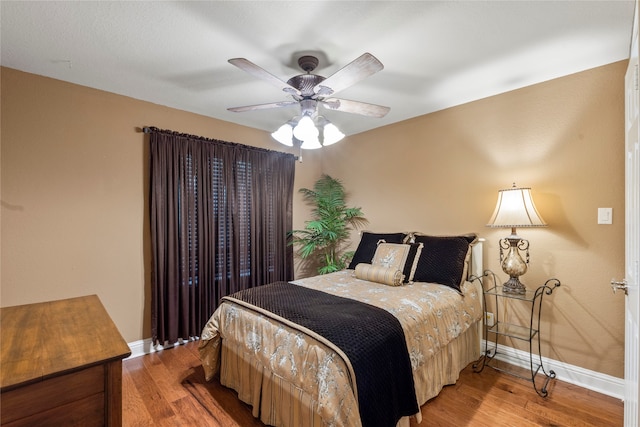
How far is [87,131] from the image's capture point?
8.25 ft

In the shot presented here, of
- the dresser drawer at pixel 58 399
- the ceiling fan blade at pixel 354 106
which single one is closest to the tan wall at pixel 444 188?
the ceiling fan blade at pixel 354 106

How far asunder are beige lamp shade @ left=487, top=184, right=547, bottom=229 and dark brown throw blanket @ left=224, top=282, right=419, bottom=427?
1330 millimetres

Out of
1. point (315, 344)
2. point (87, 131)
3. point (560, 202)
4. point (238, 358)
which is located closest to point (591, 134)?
point (560, 202)

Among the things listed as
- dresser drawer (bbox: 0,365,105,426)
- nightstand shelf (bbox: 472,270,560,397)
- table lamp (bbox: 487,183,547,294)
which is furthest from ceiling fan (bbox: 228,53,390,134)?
nightstand shelf (bbox: 472,270,560,397)

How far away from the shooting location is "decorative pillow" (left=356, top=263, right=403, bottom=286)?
2.48 metres

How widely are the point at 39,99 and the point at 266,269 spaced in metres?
2.59

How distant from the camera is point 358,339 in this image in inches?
58.1

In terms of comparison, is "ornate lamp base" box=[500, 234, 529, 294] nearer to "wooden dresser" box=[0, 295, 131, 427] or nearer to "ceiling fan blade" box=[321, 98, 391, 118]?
"ceiling fan blade" box=[321, 98, 391, 118]

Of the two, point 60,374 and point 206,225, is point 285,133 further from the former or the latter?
point 60,374

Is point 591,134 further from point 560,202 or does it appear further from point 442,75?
point 442,75

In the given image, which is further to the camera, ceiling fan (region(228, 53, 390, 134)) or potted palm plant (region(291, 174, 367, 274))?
potted palm plant (region(291, 174, 367, 274))

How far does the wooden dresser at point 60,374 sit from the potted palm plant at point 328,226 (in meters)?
2.76

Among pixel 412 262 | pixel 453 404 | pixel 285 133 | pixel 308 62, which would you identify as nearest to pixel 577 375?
pixel 453 404

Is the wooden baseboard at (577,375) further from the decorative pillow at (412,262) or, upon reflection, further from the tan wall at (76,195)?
the tan wall at (76,195)
